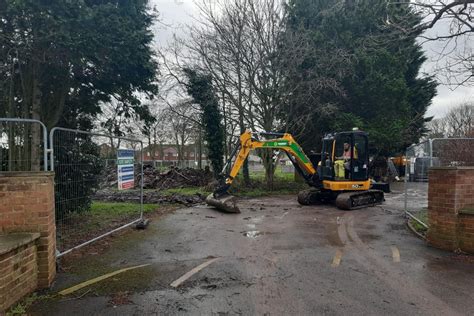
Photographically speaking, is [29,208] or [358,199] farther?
[358,199]

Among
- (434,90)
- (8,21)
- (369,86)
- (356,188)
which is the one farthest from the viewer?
A: (434,90)

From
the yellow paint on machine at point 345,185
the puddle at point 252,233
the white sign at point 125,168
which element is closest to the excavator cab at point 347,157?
the yellow paint on machine at point 345,185

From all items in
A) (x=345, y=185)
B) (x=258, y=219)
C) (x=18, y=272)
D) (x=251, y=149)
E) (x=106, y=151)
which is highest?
(x=251, y=149)

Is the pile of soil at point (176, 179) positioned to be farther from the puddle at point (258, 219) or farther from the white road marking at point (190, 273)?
the white road marking at point (190, 273)

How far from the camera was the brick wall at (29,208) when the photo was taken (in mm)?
4828

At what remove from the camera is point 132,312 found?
4184mm

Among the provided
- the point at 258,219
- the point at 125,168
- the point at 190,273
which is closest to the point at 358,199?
the point at 258,219

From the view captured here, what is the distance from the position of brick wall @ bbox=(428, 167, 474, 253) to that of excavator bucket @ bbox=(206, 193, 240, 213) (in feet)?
21.6

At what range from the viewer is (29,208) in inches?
192

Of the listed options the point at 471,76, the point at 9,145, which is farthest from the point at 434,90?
the point at 9,145

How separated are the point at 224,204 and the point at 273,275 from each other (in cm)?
679

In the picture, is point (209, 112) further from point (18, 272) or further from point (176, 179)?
point (18, 272)

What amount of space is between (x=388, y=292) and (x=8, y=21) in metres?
10.5

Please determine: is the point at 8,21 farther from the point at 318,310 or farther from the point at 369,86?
the point at 369,86
